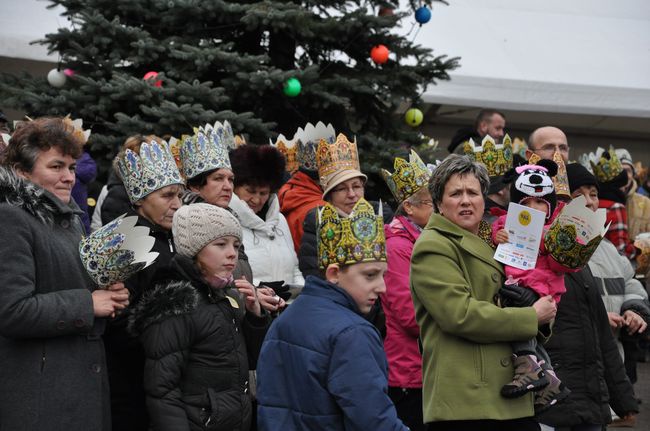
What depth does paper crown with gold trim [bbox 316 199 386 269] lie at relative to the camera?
3660mm

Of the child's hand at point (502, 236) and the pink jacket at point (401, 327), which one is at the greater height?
the child's hand at point (502, 236)

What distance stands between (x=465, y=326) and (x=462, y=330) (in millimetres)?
26

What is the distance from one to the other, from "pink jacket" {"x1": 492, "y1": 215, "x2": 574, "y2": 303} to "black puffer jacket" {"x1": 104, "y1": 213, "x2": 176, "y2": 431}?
5.71ft

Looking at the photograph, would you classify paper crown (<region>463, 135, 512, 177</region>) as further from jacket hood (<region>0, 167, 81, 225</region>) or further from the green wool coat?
jacket hood (<region>0, 167, 81, 225</region>)

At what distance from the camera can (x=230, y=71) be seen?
833 cm

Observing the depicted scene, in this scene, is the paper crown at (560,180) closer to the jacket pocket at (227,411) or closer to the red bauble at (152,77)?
the jacket pocket at (227,411)

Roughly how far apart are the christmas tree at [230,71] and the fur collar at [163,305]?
3556 millimetres

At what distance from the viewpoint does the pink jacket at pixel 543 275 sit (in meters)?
4.45

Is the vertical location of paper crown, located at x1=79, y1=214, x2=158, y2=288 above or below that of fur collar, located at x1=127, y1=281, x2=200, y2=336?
above

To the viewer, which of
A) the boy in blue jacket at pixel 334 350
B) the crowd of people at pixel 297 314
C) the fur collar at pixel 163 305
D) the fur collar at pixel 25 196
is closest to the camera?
the boy in blue jacket at pixel 334 350

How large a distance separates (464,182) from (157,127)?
4.16 meters

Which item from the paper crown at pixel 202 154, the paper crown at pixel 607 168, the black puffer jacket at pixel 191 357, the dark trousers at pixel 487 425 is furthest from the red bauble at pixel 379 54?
the dark trousers at pixel 487 425

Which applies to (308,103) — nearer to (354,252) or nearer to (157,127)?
(157,127)

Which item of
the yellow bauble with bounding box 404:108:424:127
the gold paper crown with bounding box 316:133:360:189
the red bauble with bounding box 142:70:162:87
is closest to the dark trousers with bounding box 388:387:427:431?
the gold paper crown with bounding box 316:133:360:189
